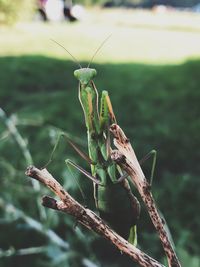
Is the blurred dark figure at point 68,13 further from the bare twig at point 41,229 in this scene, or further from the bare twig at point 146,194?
the bare twig at point 146,194

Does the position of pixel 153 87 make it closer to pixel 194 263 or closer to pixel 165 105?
pixel 165 105

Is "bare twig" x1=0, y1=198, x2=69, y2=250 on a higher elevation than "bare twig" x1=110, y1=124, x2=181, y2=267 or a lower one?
lower

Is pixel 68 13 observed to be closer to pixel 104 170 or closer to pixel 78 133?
pixel 78 133

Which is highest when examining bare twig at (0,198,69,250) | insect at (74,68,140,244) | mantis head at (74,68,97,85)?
mantis head at (74,68,97,85)

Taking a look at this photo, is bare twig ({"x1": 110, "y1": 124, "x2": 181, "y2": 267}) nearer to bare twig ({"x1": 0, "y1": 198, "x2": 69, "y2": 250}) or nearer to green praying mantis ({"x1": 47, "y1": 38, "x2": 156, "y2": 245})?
green praying mantis ({"x1": 47, "y1": 38, "x2": 156, "y2": 245})

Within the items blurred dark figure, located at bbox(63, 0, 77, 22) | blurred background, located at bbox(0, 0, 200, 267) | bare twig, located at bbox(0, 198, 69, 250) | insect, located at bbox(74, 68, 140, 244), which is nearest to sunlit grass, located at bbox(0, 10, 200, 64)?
blurred background, located at bbox(0, 0, 200, 267)

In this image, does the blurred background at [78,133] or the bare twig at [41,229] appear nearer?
the bare twig at [41,229]

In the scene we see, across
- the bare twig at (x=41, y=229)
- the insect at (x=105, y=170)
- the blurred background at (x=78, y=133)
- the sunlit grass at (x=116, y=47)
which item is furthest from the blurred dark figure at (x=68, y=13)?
the insect at (x=105, y=170)
